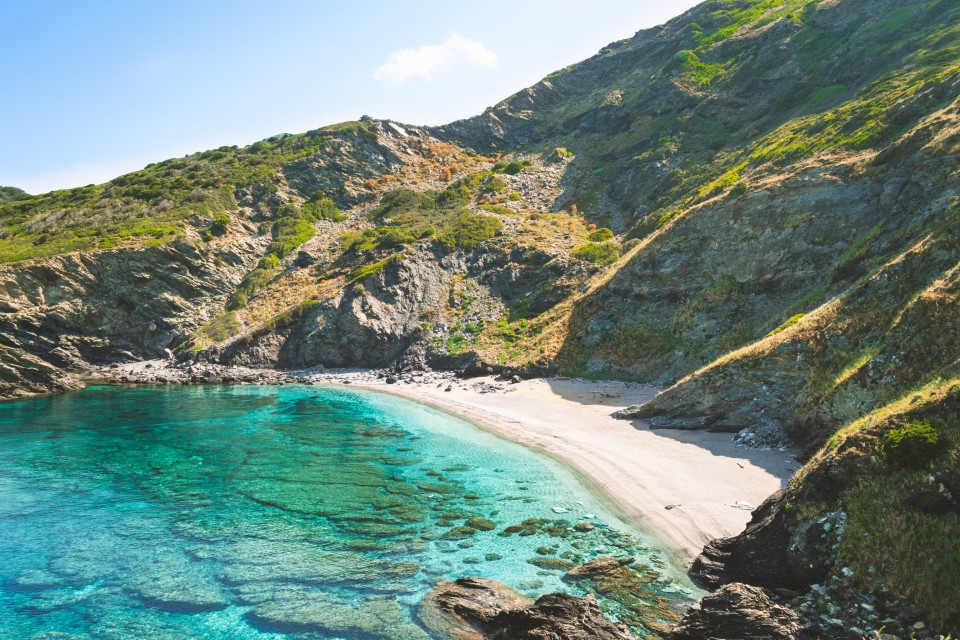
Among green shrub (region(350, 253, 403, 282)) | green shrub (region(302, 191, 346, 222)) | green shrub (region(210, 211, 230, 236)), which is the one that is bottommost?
green shrub (region(350, 253, 403, 282))

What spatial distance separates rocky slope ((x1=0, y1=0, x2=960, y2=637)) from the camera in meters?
11.3

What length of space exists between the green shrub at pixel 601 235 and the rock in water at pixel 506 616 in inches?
2145

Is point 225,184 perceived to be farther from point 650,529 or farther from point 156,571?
point 650,529

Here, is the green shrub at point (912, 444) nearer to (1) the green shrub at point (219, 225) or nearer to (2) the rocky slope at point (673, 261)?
(2) the rocky slope at point (673, 261)

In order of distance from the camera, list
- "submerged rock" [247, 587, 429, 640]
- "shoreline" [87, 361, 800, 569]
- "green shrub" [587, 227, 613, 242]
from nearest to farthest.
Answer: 1. "submerged rock" [247, 587, 429, 640]
2. "shoreline" [87, 361, 800, 569]
3. "green shrub" [587, 227, 613, 242]

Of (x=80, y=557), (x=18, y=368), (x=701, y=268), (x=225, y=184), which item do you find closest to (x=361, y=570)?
(x=80, y=557)

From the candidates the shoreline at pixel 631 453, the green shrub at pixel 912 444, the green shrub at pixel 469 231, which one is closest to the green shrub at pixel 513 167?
the green shrub at pixel 469 231

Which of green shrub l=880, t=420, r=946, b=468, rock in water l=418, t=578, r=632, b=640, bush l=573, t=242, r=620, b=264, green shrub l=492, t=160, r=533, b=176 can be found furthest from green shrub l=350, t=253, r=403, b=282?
green shrub l=880, t=420, r=946, b=468

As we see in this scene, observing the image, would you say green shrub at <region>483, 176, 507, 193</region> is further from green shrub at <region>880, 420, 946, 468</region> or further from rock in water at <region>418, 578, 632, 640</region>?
rock in water at <region>418, 578, 632, 640</region>

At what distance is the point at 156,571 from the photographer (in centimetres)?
1407

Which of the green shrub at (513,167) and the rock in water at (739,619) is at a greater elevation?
the green shrub at (513,167)

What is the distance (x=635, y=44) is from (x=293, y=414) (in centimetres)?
11668

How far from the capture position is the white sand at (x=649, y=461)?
51.2 ft

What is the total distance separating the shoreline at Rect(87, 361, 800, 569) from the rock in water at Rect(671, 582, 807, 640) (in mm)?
3054
